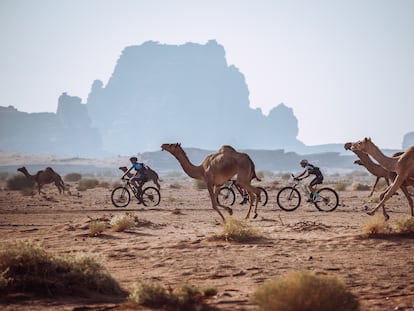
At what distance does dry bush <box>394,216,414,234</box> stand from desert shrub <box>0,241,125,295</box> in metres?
7.36

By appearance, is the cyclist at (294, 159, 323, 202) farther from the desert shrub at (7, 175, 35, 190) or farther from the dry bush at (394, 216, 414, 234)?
the desert shrub at (7, 175, 35, 190)

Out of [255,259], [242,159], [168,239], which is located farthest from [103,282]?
[242,159]

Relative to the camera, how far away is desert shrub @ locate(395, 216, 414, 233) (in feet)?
40.7

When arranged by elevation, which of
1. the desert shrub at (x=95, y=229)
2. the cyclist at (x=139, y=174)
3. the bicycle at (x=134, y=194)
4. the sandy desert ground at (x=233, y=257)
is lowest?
the sandy desert ground at (x=233, y=257)

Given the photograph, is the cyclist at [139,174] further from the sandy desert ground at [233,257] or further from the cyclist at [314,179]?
the cyclist at [314,179]

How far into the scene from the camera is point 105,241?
12438 millimetres

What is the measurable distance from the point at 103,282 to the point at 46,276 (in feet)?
2.63

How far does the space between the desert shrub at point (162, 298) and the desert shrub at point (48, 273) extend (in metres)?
0.96

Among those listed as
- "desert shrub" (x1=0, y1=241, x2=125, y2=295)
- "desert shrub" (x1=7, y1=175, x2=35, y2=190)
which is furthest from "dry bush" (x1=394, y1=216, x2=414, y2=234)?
"desert shrub" (x1=7, y1=175, x2=35, y2=190)

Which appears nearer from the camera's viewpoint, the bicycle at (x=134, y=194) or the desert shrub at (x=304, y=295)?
the desert shrub at (x=304, y=295)

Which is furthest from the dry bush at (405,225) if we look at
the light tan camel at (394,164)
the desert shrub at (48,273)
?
the desert shrub at (48,273)

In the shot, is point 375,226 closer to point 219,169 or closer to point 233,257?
point 233,257

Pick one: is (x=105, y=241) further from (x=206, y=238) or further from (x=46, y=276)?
(x=46, y=276)

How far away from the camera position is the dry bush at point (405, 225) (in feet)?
40.7
